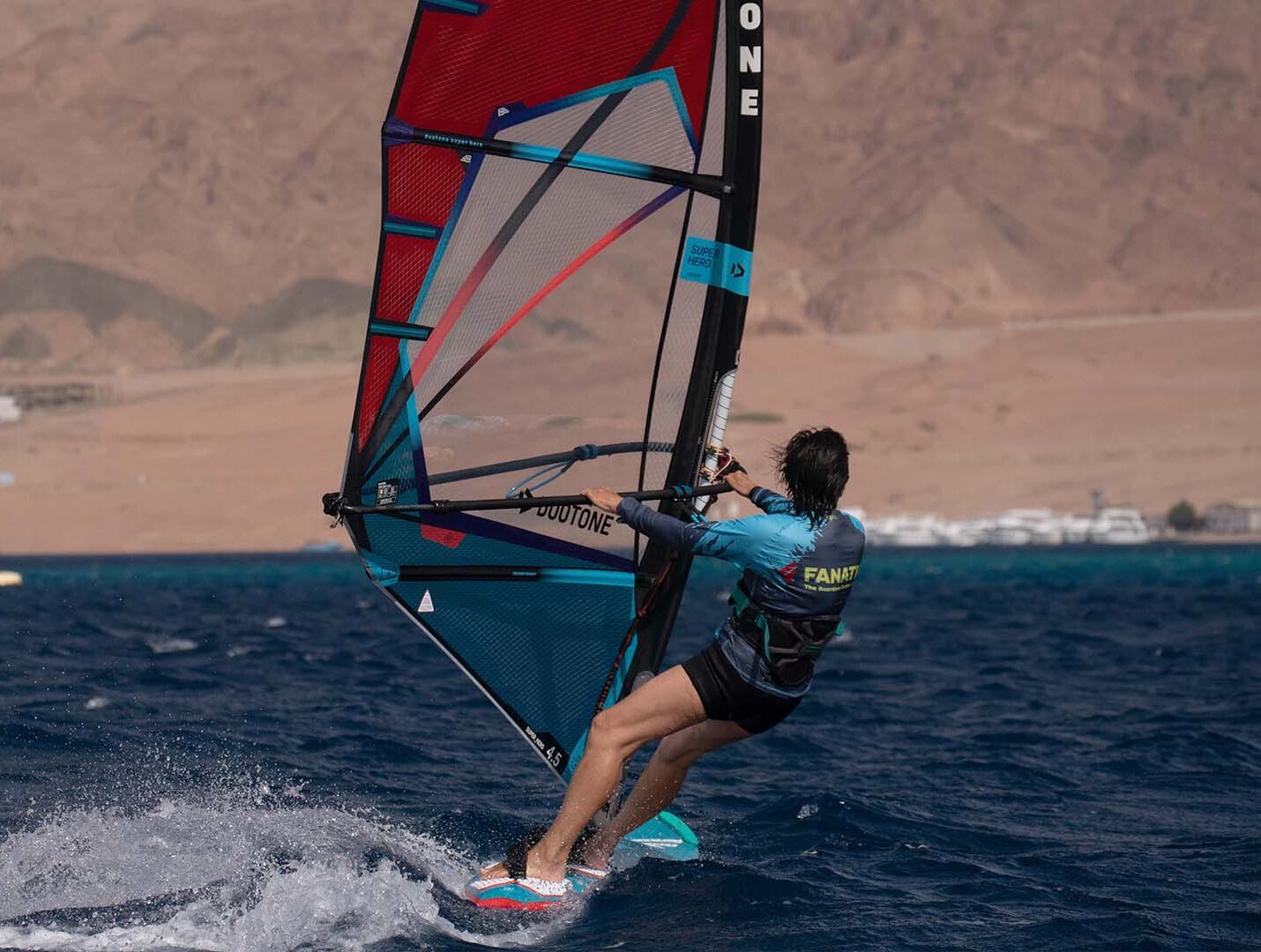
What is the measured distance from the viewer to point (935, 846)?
8.68m

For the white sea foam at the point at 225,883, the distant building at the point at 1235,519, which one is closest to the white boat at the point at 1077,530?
the distant building at the point at 1235,519

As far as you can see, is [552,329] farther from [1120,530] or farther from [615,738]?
[1120,530]

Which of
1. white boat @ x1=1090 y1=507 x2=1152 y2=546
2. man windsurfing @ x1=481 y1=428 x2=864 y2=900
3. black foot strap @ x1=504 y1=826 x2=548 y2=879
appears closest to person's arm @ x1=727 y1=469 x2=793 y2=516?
man windsurfing @ x1=481 y1=428 x2=864 y2=900

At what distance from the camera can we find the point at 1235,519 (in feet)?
294

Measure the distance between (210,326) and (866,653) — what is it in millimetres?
132290

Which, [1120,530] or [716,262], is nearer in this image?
[716,262]

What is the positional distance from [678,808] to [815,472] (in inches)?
139

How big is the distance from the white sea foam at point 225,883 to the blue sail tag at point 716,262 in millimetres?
2978

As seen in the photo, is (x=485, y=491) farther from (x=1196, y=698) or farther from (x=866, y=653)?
(x=866, y=653)

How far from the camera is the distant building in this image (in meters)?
88.5

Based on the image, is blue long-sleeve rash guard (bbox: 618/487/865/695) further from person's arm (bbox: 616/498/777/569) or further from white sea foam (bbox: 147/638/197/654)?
white sea foam (bbox: 147/638/197/654)

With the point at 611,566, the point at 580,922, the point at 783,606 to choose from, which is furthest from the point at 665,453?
the point at 580,922

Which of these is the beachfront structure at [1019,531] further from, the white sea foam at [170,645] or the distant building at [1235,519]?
the white sea foam at [170,645]

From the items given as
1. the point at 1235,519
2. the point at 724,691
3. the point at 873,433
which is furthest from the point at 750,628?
the point at 873,433
